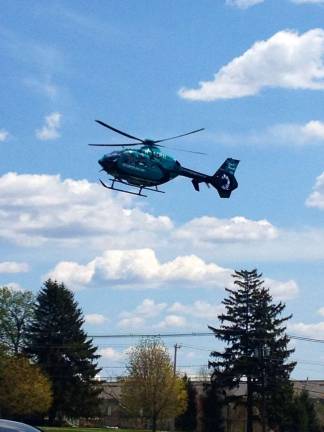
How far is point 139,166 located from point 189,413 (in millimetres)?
54040

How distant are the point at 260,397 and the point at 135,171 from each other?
150ft

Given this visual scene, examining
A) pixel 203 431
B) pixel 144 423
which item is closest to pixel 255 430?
pixel 203 431

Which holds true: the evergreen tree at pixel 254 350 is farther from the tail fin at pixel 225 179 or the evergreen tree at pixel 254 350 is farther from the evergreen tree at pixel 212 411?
the tail fin at pixel 225 179

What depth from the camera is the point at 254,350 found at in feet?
283

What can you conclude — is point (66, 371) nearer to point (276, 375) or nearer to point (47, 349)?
point (47, 349)

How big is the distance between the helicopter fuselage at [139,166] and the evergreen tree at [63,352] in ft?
143

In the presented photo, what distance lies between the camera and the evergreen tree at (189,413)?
93.4 meters

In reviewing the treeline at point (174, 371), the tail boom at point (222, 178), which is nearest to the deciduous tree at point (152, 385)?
the treeline at point (174, 371)

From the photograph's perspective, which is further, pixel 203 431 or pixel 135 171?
pixel 203 431

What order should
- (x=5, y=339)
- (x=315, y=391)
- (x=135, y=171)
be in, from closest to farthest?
(x=135, y=171) → (x=5, y=339) → (x=315, y=391)

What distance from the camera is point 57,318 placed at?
294ft

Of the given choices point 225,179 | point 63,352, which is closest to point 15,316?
point 63,352

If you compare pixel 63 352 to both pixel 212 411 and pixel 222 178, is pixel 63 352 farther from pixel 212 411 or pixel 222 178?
pixel 222 178

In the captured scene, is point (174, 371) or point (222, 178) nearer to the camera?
point (222, 178)
